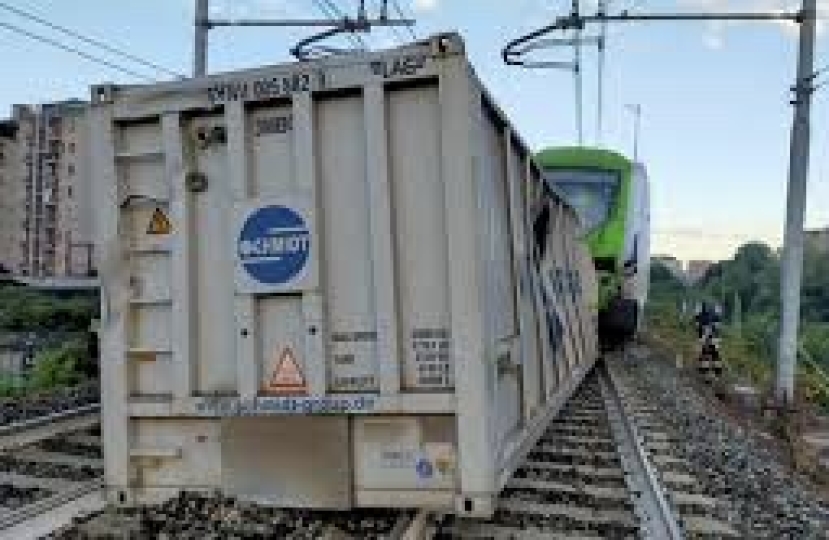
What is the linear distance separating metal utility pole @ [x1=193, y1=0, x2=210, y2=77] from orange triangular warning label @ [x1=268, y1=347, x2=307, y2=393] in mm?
13031

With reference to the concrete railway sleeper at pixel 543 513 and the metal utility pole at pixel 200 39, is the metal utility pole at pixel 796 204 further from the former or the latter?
the metal utility pole at pixel 200 39

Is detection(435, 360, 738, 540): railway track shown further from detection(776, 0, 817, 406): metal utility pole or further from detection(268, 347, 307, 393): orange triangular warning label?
detection(776, 0, 817, 406): metal utility pole

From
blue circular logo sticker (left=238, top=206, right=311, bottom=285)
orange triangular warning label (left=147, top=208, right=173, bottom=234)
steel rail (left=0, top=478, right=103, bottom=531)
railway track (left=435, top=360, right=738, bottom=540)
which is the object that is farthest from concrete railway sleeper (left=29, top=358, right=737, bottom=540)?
orange triangular warning label (left=147, top=208, right=173, bottom=234)

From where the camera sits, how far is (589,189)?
1830cm

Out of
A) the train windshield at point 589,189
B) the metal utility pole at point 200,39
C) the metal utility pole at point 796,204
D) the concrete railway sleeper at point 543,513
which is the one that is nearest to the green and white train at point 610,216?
the train windshield at point 589,189

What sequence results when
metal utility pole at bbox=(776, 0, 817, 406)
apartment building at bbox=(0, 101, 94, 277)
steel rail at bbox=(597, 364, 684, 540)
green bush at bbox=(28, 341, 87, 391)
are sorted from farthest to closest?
1. apartment building at bbox=(0, 101, 94, 277)
2. metal utility pole at bbox=(776, 0, 817, 406)
3. green bush at bbox=(28, 341, 87, 391)
4. steel rail at bbox=(597, 364, 684, 540)

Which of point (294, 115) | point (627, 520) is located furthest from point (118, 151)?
point (627, 520)

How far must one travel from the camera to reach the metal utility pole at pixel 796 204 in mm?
15117

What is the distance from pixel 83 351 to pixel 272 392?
10.1 metres

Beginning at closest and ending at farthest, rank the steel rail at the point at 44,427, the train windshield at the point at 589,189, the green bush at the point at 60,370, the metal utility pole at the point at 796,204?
the steel rail at the point at 44,427 → the green bush at the point at 60,370 → the metal utility pole at the point at 796,204 → the train windshield at the point at 589,189

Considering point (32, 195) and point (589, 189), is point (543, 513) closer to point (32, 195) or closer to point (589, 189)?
point (589, 189)

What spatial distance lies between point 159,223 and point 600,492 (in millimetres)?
3223

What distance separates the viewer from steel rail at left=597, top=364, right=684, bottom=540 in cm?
543

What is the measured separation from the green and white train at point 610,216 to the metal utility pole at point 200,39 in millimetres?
6499
